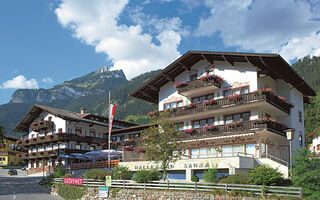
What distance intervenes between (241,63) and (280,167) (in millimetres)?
11917

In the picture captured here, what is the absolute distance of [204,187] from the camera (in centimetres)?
2781

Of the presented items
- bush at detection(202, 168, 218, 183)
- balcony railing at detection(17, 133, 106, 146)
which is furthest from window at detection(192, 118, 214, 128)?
balcony railing at detection(17, 133, 106, 146)

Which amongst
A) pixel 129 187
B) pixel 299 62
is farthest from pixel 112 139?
pixel 299 62

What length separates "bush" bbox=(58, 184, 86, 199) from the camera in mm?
36891

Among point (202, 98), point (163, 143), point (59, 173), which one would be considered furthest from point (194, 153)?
point (59, 173)

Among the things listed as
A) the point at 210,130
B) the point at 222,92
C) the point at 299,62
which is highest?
the point at 299,62

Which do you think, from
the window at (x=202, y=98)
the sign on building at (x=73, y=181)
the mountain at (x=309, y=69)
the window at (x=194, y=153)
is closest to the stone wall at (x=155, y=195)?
the sign on building at (x=73, y=181)

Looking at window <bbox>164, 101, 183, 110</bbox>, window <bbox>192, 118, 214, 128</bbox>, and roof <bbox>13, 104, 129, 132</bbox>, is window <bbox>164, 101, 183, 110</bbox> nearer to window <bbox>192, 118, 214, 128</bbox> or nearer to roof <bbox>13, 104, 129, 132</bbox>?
window <bbox>192, 118, 214, 128</bbox>

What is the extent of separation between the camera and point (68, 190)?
38.6 meters

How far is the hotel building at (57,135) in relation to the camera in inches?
2544

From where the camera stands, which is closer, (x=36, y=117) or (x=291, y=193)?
(x=291, y=193)

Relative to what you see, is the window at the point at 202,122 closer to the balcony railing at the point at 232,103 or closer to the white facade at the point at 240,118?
the white facade at the point at 240,118

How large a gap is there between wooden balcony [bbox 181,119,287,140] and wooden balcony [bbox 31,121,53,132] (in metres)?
33.7

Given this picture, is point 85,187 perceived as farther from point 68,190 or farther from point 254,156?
point 254,156
